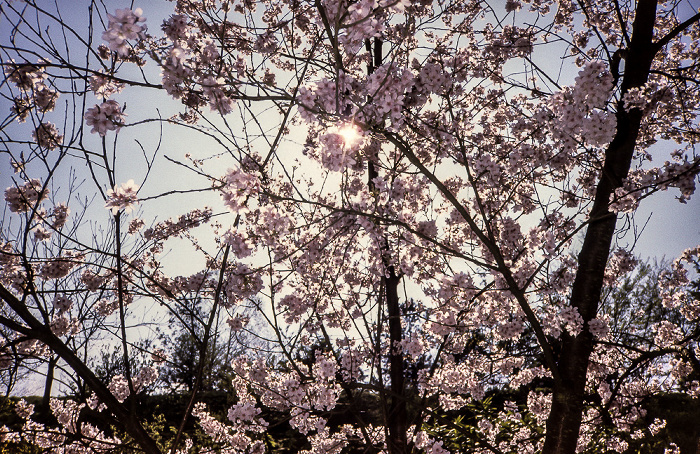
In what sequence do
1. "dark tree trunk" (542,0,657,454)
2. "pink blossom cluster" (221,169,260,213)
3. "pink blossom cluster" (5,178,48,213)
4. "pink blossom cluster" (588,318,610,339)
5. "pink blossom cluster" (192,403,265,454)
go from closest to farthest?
"pink blossom cluster" (221,169,260,213) → "dark tree trunk" (542,0,657,454) → "pink blossom cluster" (588,318,610,339) → "pink blossom cluster" (5,178,48,213) → "pink blossom cluster" (192,403,265,454)

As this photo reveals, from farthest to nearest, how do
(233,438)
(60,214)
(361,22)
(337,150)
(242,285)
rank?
(233,438) → (60,214) → (242,285) → (337,150) → (361,22)

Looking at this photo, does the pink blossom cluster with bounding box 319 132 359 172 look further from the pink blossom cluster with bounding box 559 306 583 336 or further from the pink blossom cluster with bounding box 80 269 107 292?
the pink blossom cluster with bounding box 80 269 107 292

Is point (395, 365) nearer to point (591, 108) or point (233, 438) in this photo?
point (233, 438)

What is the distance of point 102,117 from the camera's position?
280 centimetres

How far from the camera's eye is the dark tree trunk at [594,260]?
3637mm

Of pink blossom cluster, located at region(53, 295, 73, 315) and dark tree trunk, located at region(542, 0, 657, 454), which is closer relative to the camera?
dark tree trunk, located at region(542, 0, 657, 454)

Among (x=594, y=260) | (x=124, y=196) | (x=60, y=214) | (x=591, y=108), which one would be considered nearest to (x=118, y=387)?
(x=60, y=214)

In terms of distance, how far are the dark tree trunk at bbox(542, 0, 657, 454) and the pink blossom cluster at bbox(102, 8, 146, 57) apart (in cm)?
374

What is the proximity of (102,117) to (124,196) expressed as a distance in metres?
0.57

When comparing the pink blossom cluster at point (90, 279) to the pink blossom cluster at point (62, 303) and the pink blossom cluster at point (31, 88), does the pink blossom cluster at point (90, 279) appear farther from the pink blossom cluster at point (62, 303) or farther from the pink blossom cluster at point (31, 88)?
the pink blossom cluster at point (31, 88)

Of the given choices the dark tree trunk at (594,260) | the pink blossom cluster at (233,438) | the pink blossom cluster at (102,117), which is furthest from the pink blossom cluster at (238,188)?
the pink blossom cluster at (233,438)

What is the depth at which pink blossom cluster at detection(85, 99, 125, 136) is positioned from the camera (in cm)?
280

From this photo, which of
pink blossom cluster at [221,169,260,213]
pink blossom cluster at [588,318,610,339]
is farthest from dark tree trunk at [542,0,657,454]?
pink blossom cluster at [221,169,260,213]

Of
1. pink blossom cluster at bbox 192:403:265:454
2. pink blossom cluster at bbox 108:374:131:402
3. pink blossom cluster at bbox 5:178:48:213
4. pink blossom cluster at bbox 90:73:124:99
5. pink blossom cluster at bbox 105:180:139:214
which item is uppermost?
pink blossom cluster at bbox 90:73:124:99
